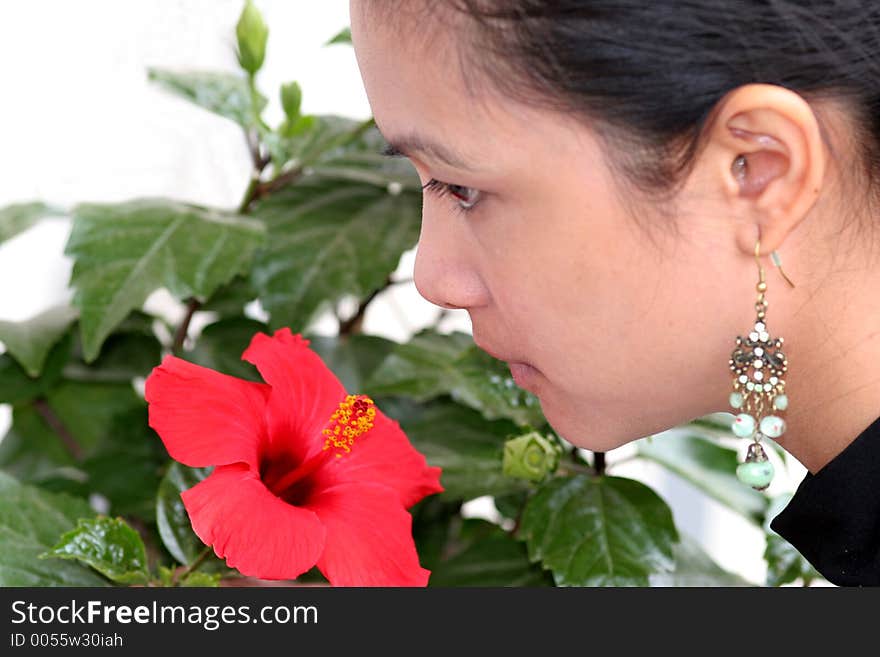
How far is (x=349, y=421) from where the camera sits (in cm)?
68

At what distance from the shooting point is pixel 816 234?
62cm

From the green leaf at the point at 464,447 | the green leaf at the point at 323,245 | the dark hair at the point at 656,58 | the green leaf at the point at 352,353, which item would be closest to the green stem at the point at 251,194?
the green leaf at the point at 323,245

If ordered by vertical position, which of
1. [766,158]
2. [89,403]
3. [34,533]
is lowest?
[34,533]

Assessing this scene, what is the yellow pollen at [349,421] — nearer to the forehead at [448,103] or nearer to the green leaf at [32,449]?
the forehead at [448,103]

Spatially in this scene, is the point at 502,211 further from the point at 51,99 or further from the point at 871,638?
the point at 51,99

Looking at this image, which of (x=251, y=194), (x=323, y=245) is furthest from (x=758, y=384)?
(x=251, y=194)

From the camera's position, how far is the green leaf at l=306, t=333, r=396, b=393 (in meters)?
1.00

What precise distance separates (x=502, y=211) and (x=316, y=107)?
84 cm

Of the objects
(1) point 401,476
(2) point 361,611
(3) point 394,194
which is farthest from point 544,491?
(3) point 394,194

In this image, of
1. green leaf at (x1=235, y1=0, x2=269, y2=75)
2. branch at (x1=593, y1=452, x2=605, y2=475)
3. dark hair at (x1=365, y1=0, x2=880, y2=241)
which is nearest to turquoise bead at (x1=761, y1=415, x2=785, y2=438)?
dark hair at (x1=365, y1=0, x2=880, y2=241)

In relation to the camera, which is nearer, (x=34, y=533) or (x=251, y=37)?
(x=34, y=533)

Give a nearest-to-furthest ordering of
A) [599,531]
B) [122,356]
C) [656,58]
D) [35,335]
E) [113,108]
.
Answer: [656,58]
[599,531]
[35,335]
[122,356]
[113,108]

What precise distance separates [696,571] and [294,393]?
1.29 ft

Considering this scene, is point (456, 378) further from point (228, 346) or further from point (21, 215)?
point (21, 215)
